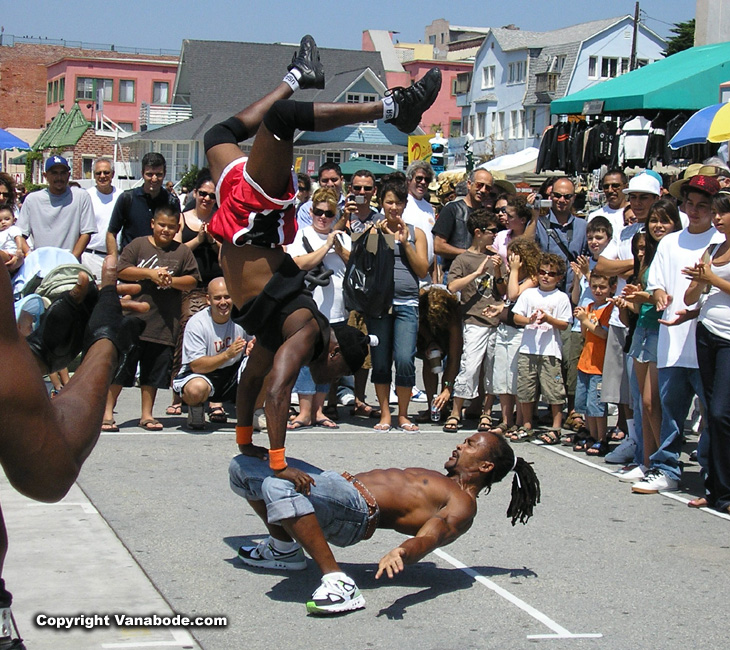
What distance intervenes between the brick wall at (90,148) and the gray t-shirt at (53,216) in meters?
52.0

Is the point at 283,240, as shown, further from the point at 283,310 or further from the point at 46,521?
the point at 46,521

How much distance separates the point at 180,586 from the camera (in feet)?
16.3

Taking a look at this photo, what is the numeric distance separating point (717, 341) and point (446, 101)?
83.3 meters

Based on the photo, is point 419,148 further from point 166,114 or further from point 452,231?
point 166,114

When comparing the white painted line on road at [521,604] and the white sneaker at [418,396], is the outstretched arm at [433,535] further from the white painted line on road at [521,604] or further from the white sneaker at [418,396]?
the white sneaker at [418,396]

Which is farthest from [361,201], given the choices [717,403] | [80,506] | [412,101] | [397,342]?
[412,101]

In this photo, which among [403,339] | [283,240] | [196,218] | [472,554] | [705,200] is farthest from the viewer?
[196,218]

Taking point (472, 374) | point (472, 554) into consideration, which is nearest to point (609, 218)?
point (472, 374)

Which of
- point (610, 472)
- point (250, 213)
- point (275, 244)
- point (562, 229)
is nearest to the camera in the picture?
point (250, 213)

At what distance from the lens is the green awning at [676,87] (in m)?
11.5

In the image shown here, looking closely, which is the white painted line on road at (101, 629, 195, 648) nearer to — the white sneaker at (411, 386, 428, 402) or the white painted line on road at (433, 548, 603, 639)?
the white painted line on road at (433, 548, 603, 639)

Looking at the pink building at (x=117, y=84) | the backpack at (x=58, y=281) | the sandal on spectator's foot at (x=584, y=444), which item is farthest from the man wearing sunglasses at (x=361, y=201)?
the pink building at (x=117, y=84)

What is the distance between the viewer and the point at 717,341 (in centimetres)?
645

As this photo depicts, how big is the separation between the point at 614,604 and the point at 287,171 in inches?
103
